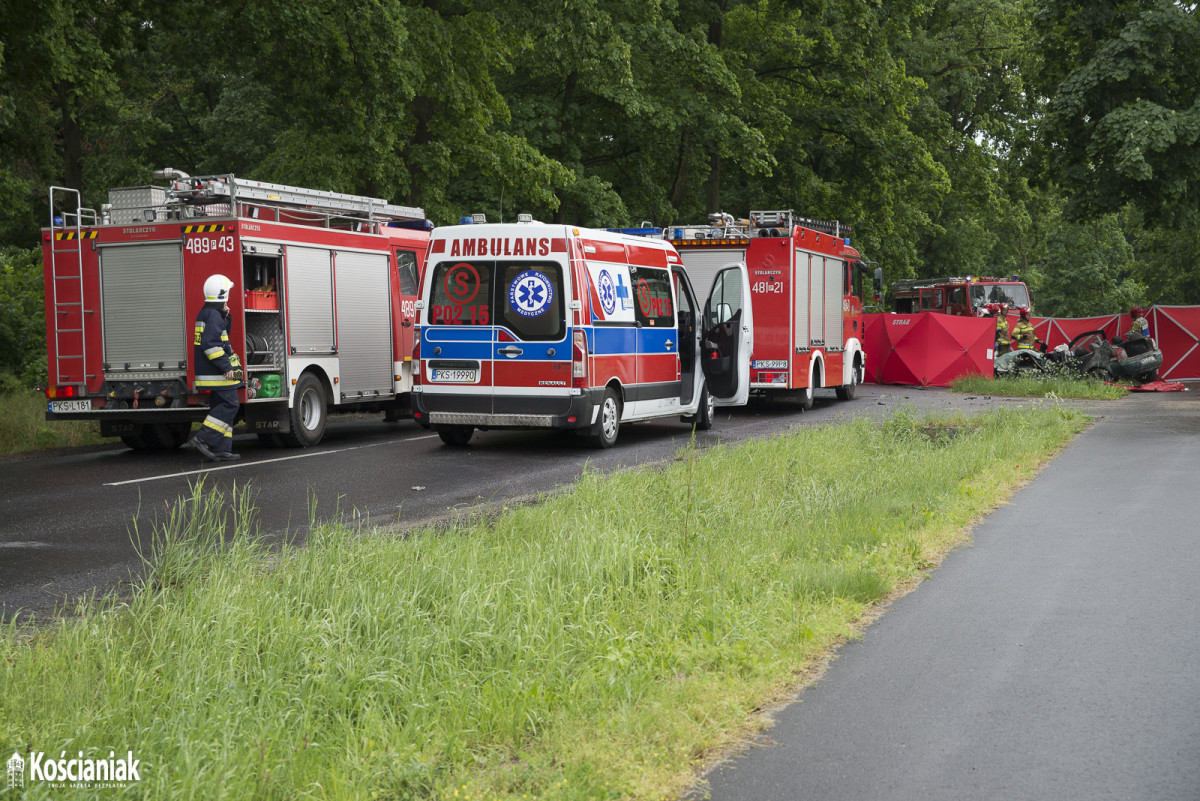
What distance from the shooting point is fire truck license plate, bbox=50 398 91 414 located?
13.9 metres

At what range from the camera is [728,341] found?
16.9 m

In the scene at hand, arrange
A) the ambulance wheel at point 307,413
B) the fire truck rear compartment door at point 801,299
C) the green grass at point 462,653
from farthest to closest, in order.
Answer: the fire truck rear compartment door at point 801,299, the ambulance wheel at point 307,413, the green grass at point 462,653

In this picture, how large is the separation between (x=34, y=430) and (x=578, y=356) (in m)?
7.64

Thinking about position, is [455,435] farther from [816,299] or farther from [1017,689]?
[1017,689]

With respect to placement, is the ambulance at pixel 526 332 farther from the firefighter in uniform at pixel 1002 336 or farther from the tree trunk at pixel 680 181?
the firefighter in uniform at pixel 1002 336

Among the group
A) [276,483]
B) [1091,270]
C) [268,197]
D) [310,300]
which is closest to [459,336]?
[310,300]

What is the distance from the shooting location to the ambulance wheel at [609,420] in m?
14.0

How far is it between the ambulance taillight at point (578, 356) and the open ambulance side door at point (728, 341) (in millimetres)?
3403

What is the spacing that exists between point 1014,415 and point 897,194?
59.5 ft

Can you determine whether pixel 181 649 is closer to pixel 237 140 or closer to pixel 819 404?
pixel 819 404

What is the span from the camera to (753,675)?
5.12 meters

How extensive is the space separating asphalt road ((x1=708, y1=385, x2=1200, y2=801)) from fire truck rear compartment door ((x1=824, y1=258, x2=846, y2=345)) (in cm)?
1294

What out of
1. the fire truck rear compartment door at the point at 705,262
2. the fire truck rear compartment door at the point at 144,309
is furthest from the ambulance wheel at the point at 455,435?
the fire truck rear compartment door at the point at 705,262

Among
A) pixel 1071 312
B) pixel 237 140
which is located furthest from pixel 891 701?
pixel 1071 312
